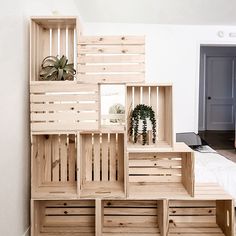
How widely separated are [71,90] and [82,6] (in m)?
1.90

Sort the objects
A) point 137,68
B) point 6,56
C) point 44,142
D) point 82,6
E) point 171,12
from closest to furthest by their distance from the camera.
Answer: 1. point 6,56
2. point 137,68
3. point 44,142
4. point 82,6
5. point 171,12

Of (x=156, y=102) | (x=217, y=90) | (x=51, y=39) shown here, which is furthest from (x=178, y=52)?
(x=217, y=90)

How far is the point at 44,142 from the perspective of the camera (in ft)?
7.39

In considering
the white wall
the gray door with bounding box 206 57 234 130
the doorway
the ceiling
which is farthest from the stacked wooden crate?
the gray door with bounding box 206 57 234 130

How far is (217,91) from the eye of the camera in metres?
7.73

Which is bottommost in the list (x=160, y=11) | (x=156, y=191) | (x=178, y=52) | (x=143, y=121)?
(x=156, y=191)

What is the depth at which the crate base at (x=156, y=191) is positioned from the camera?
2.03 m

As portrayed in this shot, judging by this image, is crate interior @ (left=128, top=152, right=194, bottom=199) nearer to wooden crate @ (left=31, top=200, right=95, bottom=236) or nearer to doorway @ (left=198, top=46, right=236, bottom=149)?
wooden crate @ (left=31, top=200, right=95, bottom=236)

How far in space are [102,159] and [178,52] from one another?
2.72m

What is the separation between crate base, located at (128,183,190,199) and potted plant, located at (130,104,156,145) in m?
0.36

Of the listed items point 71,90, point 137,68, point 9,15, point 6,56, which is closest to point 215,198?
point 137,68

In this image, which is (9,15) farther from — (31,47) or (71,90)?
(71,90)

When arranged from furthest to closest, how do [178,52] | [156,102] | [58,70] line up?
[178,52] < [156,102] < [58,70]

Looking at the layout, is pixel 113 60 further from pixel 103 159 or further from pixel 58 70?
pixel 103 159
